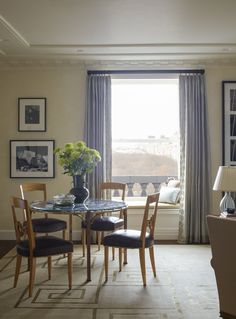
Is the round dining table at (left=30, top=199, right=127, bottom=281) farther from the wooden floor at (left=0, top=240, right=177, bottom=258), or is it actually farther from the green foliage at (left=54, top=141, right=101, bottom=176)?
the wooden floor at (left=0, top=240, right=177, bottom=258)

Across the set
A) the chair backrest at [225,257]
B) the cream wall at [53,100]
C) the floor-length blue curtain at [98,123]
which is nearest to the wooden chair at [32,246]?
the chair backrest at [225,257]

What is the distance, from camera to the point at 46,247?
12.3ft

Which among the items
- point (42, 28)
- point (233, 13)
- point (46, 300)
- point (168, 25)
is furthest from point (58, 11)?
point (46, 300)

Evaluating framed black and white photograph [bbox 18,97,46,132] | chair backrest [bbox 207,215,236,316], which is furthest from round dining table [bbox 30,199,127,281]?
framed black and white photograph [bbox 18,97,46,132]

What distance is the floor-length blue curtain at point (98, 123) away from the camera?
19.7 ft

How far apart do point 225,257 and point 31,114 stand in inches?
167

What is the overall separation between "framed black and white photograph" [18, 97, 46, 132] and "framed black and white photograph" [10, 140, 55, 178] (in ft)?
0.72

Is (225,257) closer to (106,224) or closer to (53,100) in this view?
(106,224)

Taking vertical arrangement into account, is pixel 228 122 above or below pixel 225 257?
above

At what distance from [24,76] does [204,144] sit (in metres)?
3.00

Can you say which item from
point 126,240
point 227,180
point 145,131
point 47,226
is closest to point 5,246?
point 47,226

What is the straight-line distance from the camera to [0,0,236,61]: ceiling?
Result: 3.95 meters

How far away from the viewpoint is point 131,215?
20.2ft

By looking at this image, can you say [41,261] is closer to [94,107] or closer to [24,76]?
[94,107]
